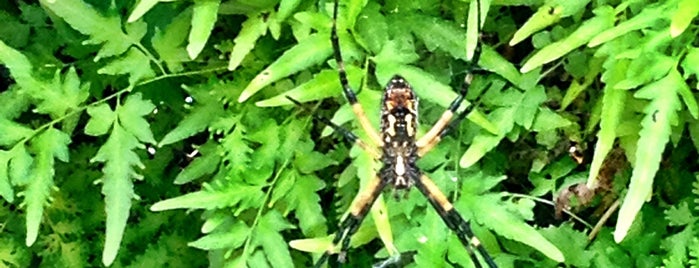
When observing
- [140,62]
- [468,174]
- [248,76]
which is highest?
[140,62]

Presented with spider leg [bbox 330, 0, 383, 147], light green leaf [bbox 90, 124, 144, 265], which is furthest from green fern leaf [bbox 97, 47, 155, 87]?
spider leg [bbox 330, 0, 383, 147]

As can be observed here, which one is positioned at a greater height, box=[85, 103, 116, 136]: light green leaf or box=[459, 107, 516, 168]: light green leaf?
box=[85, 103, 116, 136]: light green leaf

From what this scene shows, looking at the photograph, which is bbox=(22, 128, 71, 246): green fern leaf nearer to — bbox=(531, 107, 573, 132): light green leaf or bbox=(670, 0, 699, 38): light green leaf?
bbox=(531, 107, 573, 132): light green leaf

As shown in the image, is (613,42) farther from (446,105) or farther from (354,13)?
(354,13)

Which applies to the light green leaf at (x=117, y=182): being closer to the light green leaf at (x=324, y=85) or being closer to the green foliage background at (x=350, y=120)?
the green foliage background at (x=350, y=120)

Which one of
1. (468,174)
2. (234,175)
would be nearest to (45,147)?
(234,175)

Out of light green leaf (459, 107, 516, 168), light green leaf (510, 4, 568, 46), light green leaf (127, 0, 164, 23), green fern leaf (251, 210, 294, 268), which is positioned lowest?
light green leaf (459, 107, 516, 168)

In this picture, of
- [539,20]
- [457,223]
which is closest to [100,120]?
[457,223]
